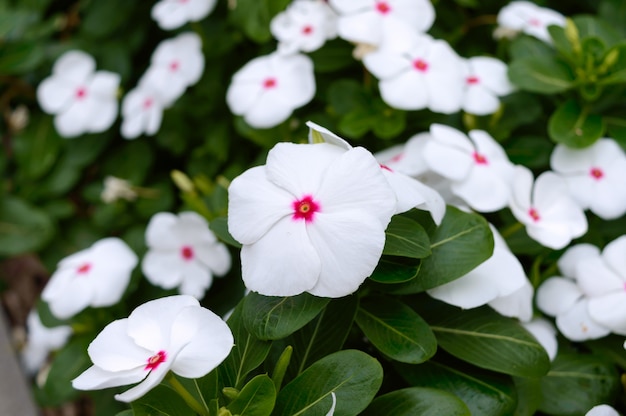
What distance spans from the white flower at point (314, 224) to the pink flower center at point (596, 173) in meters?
0.74

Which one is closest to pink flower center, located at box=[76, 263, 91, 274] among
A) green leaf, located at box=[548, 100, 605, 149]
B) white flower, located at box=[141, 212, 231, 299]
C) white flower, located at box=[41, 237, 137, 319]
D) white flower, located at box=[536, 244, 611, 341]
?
white flower, located at box=[41, 237, 137, 319]

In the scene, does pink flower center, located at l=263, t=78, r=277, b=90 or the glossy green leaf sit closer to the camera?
the glossy green leaf

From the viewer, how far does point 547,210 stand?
132 cm

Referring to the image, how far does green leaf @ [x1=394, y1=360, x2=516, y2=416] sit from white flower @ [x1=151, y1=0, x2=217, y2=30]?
3.96ft

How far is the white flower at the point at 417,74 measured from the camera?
1468 mm

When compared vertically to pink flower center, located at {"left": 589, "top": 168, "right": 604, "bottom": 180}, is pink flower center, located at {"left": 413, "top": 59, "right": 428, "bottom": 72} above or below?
above

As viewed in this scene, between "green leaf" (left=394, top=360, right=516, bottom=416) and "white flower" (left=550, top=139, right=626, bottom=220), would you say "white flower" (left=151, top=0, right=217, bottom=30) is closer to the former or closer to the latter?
"white flower" (left=550, top=139, right=626, bottom=220)

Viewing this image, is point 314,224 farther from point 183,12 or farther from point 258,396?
point 183,12

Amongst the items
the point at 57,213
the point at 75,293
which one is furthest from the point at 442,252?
the point at 57,213

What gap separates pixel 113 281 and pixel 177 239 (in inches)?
6.5

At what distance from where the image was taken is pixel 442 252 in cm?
106

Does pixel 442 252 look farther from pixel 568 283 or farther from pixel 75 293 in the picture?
pixel 75 293

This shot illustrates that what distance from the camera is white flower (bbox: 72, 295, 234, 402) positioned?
0.83 metres

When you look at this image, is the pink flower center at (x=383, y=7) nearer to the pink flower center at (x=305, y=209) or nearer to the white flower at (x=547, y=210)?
the white flower at (x=547, y=210)
